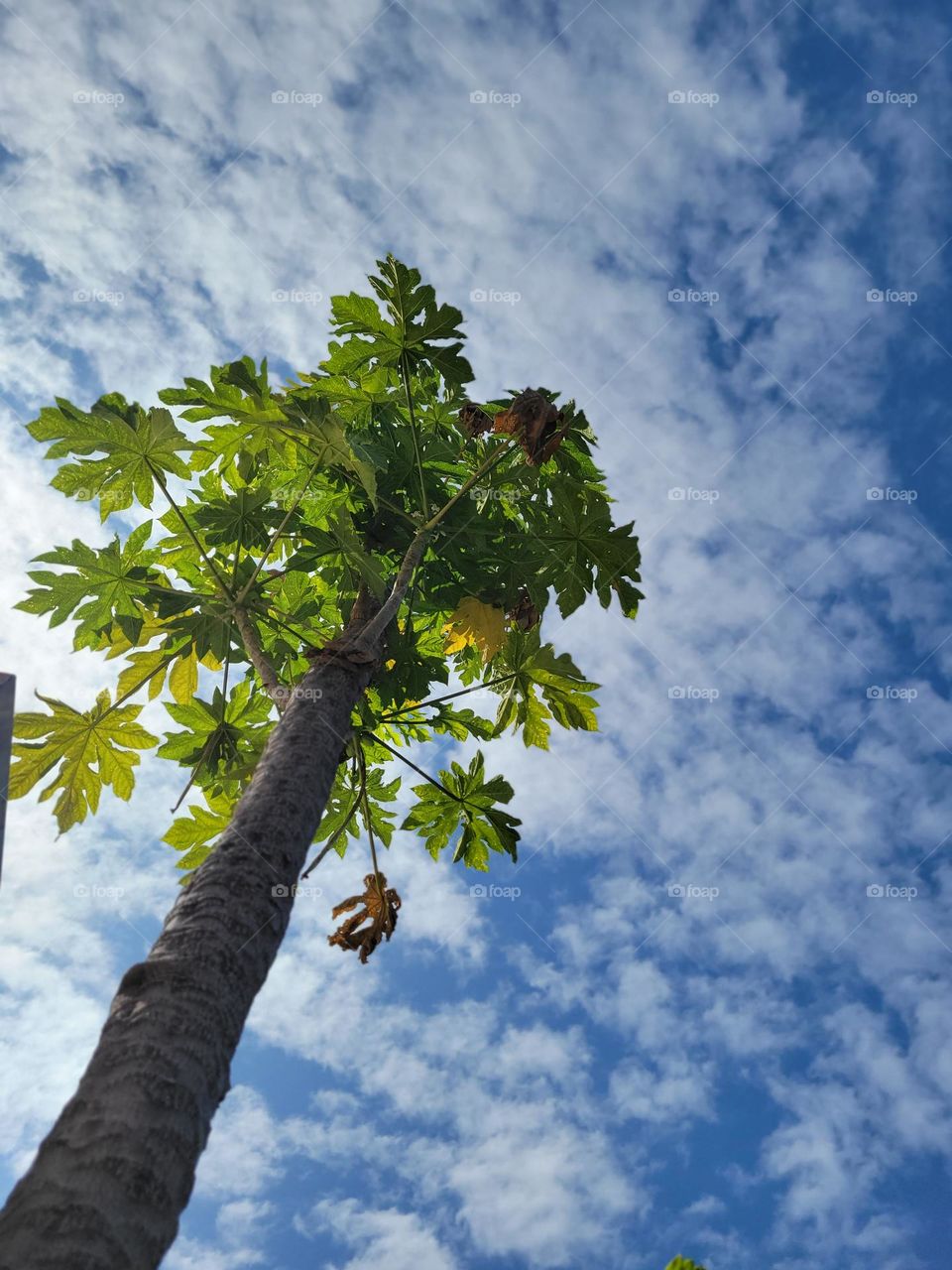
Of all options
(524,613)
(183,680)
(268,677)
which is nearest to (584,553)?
(524,613)

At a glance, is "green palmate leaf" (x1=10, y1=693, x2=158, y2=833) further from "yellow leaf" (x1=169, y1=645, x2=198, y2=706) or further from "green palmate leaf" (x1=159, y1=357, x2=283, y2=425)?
"green palmate leaf" (x1=159, y1=357, x2=283, y2=425)

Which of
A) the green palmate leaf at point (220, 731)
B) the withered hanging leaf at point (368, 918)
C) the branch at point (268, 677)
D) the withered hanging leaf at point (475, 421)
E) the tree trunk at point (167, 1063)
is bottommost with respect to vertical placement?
the tree trunk at point (167, 1063)

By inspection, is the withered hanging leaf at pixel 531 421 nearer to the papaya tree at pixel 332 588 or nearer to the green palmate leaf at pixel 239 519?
the papaya tree at pixel 332 588

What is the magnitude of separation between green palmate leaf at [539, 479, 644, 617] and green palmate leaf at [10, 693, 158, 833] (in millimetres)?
2598

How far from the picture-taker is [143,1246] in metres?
1.42

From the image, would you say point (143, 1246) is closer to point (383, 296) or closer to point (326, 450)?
point (326, 450)

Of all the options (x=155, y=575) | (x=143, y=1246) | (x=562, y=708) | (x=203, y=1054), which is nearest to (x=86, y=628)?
(x=155, y=575)

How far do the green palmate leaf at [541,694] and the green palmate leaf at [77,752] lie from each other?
214 centimetres

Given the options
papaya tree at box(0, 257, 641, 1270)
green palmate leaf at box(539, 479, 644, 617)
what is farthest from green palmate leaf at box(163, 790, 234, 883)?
green palmate leaf at box(539, 479, 644, 617)

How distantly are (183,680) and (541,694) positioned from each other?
2189mm

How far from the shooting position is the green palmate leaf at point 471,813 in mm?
4789

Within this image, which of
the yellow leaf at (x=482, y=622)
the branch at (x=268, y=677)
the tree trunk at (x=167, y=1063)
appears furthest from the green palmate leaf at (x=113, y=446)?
the tree trunk at (x=167, y=1063)

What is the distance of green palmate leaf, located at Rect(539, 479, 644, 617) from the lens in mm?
4516

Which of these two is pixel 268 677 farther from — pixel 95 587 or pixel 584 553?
pixel 584 553
